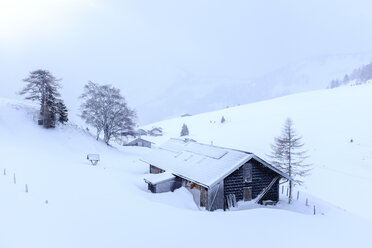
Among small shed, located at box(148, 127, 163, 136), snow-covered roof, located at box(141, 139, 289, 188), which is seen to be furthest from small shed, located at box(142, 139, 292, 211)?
small shed, located at box(148, 127, 163, 136)

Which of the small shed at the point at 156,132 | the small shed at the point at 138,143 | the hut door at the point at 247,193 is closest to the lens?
the hut door at the point at 247,193

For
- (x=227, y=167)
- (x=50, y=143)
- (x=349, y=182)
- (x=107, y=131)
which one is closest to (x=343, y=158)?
(x=349, y=182)

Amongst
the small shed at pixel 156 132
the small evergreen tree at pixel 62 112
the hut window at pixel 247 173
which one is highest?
the small evergreen tree at pixel 62 112

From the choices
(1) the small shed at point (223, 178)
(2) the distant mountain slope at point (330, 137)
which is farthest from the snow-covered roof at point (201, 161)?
(2) the distant mountain slope at point (330, 137)

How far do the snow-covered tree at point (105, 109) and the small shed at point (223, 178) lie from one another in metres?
25.6

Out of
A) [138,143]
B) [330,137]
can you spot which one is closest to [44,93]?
[138,143]

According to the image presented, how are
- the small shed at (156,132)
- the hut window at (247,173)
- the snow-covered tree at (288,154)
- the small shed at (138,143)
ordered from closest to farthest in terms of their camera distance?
the hut window at (247,173), the snow-covered tree at (288,154), the small shed at (138,143), the small shed at (156,132)

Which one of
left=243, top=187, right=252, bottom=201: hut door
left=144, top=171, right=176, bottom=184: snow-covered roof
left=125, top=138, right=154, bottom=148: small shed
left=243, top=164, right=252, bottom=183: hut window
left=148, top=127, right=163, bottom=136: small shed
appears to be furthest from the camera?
left=148, top=127, right=163, bottom=136: small shed

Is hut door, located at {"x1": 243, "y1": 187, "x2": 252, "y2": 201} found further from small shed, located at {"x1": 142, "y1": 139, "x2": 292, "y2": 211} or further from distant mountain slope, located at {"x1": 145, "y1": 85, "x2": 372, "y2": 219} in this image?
distant mountain slope, located at {"x1": 145, "y1": 85, "x2": 372, "y2": 219}

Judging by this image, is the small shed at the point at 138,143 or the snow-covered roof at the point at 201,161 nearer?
the snow-covered roof at the point at 201,161

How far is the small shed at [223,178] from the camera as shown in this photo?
22.0 m

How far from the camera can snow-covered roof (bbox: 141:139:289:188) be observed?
72.3 feet

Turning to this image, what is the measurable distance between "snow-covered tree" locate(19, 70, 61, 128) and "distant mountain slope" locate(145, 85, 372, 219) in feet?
128

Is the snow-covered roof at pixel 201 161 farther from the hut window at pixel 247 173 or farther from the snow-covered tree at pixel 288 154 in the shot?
the snow-covered tree at pixel 288 154
